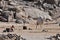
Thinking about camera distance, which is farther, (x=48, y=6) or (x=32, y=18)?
(x=48, y=6)

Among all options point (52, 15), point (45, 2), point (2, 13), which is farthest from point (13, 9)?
point (45, 2)

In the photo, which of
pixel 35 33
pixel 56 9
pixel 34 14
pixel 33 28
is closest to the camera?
pixel 35 33

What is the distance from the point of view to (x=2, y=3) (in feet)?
150

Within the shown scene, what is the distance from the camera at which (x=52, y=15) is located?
46.3 meters

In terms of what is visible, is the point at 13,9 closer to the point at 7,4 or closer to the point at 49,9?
the point at 7,4

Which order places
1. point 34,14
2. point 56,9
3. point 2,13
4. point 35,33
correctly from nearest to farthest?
point 35,33
point 2,13
point 34,14
point 56,9

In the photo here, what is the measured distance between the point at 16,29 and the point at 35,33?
7.61ft

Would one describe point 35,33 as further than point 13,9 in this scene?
No

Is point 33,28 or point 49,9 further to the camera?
point 49,9

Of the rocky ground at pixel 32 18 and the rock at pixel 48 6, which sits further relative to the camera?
the rock at pixel 48 6

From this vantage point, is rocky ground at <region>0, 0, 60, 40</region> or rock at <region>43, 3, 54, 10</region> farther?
rock at <region>43, 3, 54, 10</region>

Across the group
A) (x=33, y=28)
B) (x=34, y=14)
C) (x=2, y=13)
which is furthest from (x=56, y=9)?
(x=33, y=28)

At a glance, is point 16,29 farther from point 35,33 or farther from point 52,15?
point 52,15

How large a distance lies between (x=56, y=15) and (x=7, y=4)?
23.2ft
